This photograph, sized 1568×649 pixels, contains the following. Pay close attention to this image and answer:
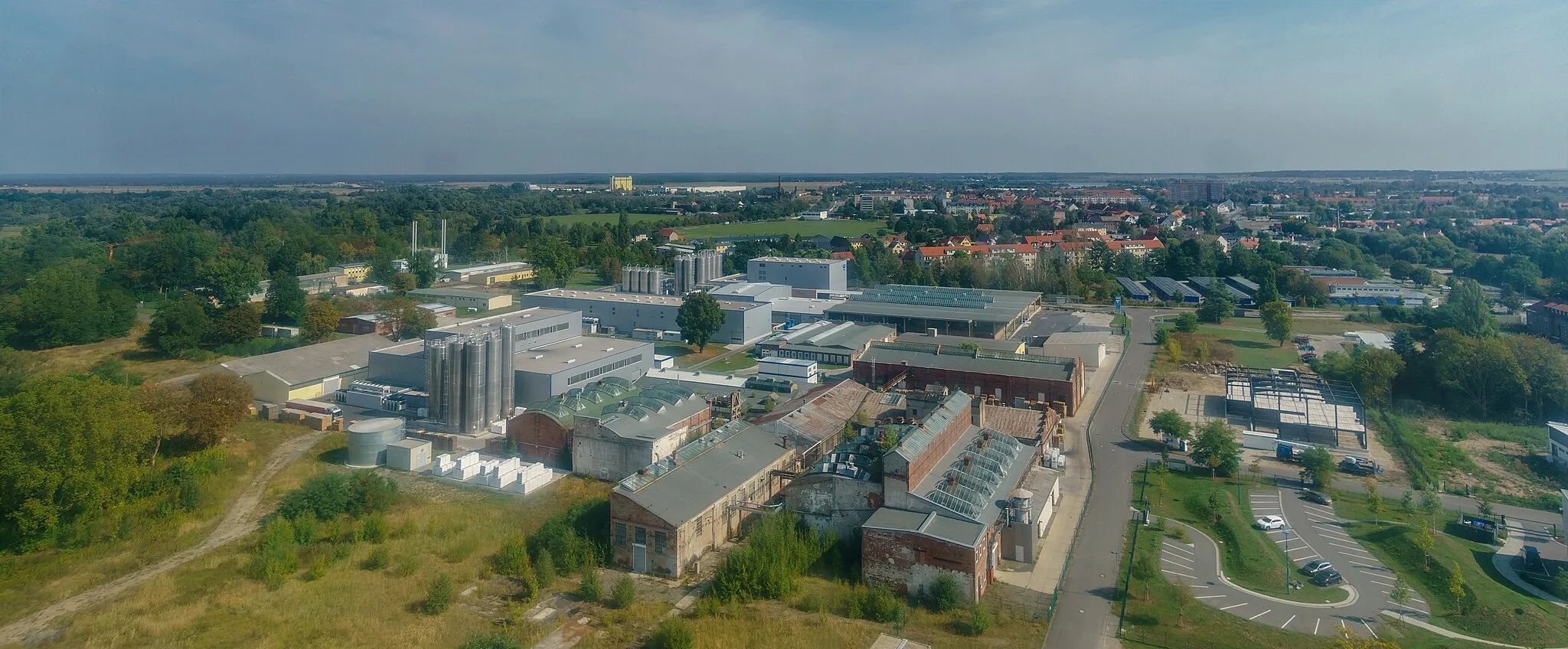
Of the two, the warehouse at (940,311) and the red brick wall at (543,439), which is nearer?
the red brick wall at (543,439)

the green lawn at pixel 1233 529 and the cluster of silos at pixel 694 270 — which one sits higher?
the cluster of silos at pixel 694 270

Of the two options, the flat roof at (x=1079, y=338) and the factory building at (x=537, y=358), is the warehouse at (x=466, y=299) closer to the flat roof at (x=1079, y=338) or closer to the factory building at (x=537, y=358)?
the factory building at (x=537, y=358)

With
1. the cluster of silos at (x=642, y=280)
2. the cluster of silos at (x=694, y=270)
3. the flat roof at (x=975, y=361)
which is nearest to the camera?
the flat roof at (x=975, y=361)

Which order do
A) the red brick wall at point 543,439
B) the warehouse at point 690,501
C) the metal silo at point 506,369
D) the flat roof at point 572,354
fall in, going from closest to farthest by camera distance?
the warehouse at point 690,501, the red brick wall at point 543,439, the metal silo at point 506,369, the flat roof at point 572,354

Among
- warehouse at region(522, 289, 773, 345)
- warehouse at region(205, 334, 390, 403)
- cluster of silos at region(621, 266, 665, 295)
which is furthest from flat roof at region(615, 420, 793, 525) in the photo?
cluster of silos at region(621, 266, 665, 295)

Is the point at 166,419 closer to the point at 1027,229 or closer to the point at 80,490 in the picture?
the point at 80,490

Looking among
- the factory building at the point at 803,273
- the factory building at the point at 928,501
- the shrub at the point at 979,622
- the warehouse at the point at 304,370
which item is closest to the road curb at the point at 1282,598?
the factory building at the point at 928,501

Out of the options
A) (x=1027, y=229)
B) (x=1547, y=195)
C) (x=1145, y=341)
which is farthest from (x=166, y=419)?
(x=1547, y=195)

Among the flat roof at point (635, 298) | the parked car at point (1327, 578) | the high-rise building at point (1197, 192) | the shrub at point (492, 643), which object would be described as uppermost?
the high-rise building at point (1197, 192)
